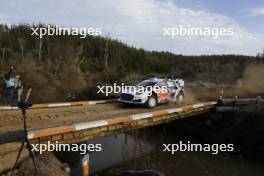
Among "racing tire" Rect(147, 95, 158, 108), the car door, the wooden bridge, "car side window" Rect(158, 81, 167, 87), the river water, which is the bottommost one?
the river water

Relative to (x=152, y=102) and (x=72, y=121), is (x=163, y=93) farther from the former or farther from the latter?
(x=72, y=121)

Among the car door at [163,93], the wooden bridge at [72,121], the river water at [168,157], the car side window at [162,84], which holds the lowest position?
the river water at [168,157]

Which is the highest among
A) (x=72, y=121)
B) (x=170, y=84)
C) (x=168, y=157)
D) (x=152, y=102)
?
(x=170, y=84)

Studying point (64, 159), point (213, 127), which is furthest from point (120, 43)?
point (64, 159)

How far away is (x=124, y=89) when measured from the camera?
56.3ft

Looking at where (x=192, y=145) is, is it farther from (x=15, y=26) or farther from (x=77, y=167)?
(x=15, y=26)

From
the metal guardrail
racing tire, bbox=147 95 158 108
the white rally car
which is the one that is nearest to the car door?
the white rally car

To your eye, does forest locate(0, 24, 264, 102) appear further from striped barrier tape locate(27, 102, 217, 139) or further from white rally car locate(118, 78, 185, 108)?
striped barrier tape locate(27, 102, 217, 139)

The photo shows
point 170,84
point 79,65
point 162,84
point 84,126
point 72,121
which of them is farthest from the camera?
point 79,65

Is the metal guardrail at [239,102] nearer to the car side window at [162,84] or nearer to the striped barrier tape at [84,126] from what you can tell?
the car side window at [162,84]

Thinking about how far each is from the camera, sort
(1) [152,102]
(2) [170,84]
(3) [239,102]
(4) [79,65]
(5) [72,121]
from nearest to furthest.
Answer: (5) [72,121] → (1) [152,102] → (2) [170,84] → (3) [239,102] → (4) [79,65]

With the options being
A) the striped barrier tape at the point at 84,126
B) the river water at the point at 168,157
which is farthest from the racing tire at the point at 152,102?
the river water at the point at 168,157

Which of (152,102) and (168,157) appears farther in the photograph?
(152,102)

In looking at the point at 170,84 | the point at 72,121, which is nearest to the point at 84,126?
the point at 72,121
